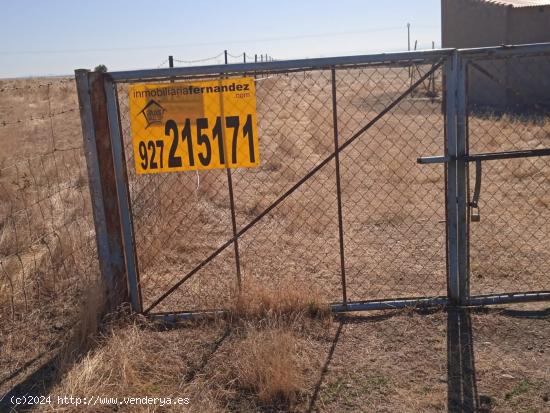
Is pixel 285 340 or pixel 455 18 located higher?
pixel 455 18

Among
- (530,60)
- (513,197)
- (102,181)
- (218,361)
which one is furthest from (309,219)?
(530,60)

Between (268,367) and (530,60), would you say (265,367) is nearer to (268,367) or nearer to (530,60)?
(268,367)

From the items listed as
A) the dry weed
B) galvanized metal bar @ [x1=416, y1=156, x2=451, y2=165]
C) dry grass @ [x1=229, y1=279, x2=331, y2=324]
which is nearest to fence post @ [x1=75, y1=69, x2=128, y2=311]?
dry grass @ [x1=229, y1=279, x2=331, y2=324]

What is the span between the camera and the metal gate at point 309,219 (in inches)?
175

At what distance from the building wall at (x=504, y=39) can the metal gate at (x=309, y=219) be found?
7.10 m

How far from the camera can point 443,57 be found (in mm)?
4344

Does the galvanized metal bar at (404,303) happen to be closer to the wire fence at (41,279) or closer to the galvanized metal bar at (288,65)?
the wire fence at (41,279)

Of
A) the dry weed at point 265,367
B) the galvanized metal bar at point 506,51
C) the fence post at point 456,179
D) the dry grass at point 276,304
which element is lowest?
the dry weed at point 265,367

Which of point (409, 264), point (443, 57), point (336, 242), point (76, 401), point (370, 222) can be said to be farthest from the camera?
point (370, 222)

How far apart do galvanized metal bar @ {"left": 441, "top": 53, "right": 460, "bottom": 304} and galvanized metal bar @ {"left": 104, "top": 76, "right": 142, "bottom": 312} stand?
93.3 inches

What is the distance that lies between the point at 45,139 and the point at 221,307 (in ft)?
46.9

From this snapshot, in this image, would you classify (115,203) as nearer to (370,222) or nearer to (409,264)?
(409,264)

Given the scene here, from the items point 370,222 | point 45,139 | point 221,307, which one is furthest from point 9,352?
point 45,139

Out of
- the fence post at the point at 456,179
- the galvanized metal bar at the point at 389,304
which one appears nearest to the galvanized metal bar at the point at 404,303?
the galvanized metal bar at the point at 389,304
